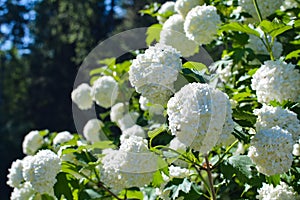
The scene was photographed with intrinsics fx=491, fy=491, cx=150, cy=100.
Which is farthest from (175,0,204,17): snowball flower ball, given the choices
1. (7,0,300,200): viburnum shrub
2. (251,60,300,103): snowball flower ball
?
(251,60,300,103): snowball flower ball

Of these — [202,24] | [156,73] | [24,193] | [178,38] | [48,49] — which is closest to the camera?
[156,73]

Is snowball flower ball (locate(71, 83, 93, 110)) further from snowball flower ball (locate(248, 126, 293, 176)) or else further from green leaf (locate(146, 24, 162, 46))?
snowball flower ball (locate(248, 126, 293, 176))

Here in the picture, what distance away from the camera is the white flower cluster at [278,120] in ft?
6.77

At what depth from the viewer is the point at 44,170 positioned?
8.38 feet

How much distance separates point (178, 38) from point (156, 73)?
1.33m

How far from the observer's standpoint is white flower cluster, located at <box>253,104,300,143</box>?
2062 mm

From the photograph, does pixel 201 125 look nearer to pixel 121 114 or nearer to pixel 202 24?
pixel 202 24

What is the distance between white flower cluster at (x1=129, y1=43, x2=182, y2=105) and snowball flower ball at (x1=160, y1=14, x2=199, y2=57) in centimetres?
122

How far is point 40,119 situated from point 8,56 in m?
4.47

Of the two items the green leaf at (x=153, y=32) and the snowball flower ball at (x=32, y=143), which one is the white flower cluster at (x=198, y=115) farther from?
the snowball flower ball at (x=32, y=143)

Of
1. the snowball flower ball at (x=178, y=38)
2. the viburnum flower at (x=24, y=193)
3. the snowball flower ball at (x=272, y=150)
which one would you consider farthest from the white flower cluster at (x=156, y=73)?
the viburnum flower at (x=24, y=193)

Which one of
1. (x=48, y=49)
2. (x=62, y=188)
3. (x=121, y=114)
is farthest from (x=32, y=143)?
(x=48, y=49)

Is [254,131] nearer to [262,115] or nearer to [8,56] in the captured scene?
[262,115]

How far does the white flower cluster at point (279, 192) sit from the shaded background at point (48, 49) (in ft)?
54.3
